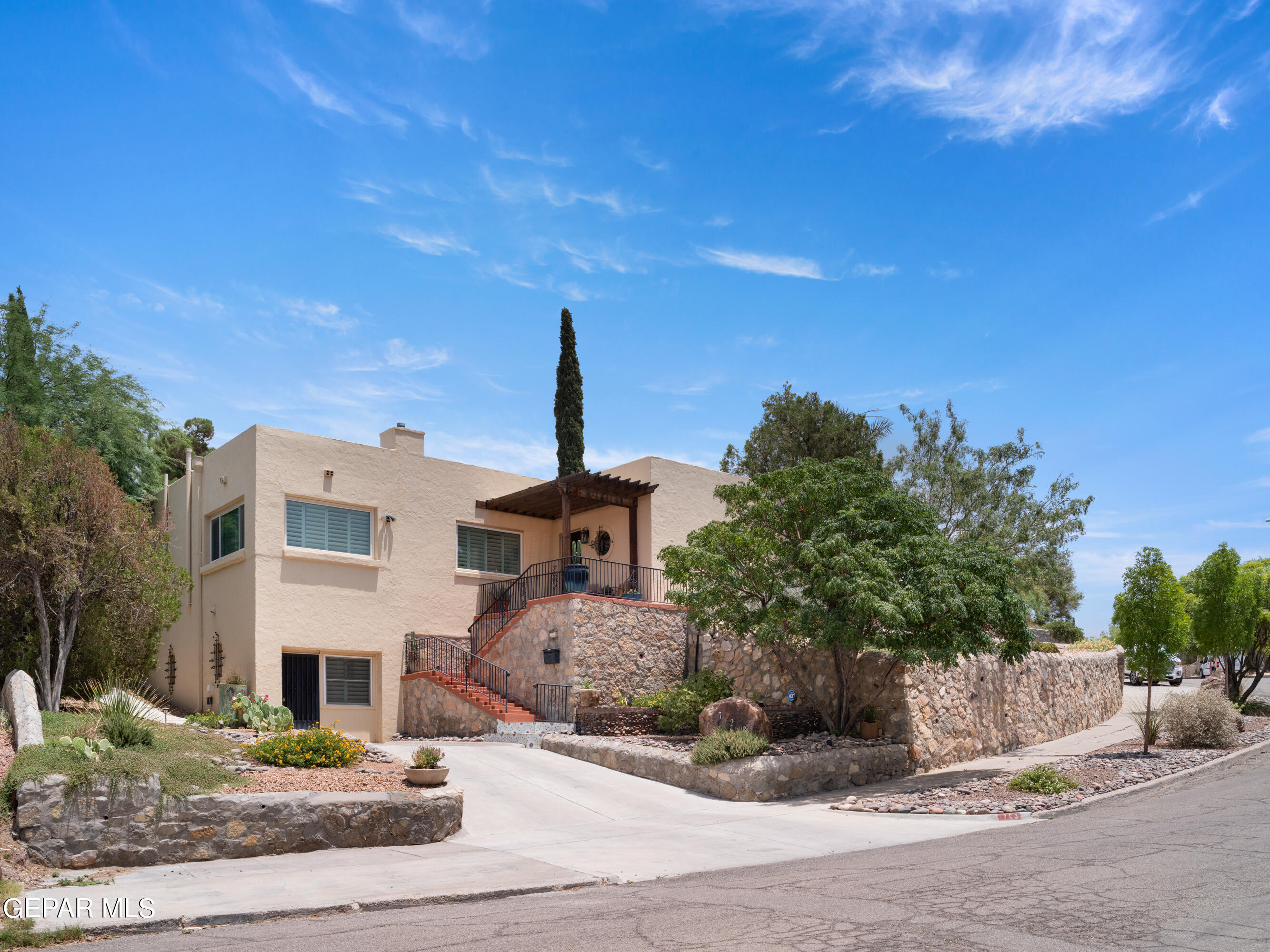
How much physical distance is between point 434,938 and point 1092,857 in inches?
250

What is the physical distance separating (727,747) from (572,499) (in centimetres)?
1125

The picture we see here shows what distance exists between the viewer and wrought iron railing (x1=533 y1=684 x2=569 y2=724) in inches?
800

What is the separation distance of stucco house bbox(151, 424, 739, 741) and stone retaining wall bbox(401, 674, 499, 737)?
52 mm

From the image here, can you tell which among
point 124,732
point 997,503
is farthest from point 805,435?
point 124,732

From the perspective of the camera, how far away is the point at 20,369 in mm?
25203

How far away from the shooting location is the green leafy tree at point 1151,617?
17828mm

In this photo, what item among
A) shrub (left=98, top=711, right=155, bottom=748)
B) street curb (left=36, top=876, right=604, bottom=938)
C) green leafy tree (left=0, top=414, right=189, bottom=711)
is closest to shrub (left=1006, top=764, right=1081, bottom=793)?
street curb (left=36, top=876, right=604, bottom=938)

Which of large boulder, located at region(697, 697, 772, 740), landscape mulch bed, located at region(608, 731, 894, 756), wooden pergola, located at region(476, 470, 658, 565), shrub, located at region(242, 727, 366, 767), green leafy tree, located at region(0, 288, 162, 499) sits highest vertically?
green leafy tree, located at region(0, 288, 162, 499)

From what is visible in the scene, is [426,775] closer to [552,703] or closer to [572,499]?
[552,703]

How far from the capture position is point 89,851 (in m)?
9.09

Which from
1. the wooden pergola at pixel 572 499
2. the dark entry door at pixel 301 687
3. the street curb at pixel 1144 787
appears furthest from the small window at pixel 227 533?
the street curb at pixel 1144 787

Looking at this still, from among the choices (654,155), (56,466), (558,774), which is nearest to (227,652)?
(56,466)

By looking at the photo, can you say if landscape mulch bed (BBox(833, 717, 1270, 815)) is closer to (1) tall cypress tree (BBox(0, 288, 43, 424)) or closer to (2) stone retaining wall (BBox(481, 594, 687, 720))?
(2) stone retaining wall (BBox(481, 594, 687, 720))

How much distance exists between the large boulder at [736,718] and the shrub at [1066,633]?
2052 cm
